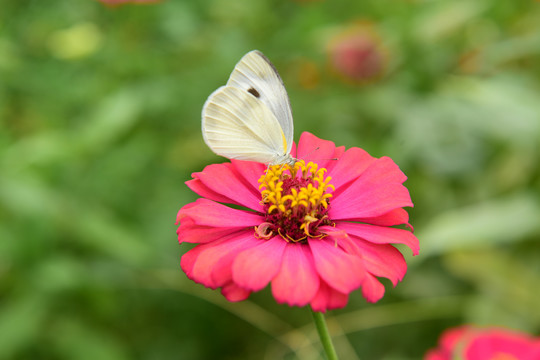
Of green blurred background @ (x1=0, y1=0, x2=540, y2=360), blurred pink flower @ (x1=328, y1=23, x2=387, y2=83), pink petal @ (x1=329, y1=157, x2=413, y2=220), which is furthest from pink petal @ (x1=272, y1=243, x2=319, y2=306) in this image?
blurred pink flower @ (x1=328, y1=23, x2=387, y2=83)

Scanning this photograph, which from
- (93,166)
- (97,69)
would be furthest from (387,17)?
(93,166)

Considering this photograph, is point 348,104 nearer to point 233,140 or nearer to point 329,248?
point 233,140

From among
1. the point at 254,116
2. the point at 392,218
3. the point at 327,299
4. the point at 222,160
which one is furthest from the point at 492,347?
the point at 222,160

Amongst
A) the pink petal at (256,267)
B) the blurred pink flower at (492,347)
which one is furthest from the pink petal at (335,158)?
the blurred pink flower at (492,347)

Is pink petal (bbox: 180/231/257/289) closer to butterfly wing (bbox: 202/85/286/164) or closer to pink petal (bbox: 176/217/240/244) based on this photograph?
pink petal (bbox: 176/217/240/244)

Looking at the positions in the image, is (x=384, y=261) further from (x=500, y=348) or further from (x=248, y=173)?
(x=500, y=348)

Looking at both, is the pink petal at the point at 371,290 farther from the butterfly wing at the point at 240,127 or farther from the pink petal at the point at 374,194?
the butterfly wing at the point at 240,127
